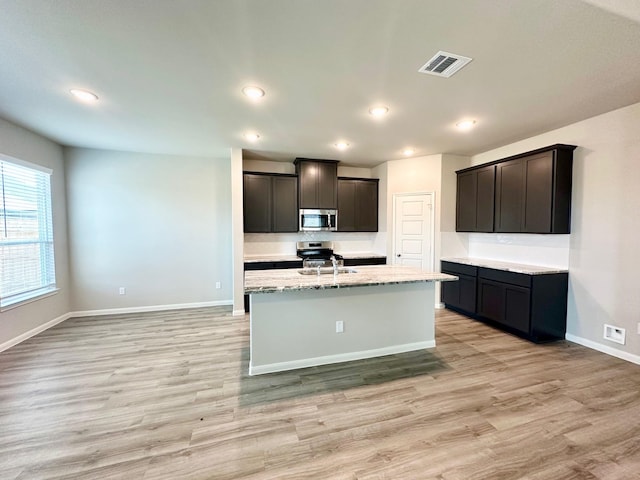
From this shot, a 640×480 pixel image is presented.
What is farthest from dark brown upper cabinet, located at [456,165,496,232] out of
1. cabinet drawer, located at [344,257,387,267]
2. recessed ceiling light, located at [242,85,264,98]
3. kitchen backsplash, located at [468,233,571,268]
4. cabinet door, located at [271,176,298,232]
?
recessed ceiling light, located at [242,85,264,98]

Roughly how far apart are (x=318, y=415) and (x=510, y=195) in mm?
3878

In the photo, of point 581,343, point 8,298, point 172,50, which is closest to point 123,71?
point 172,50

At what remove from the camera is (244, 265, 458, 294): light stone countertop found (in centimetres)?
253

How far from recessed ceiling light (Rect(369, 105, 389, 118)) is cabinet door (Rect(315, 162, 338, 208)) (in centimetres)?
216

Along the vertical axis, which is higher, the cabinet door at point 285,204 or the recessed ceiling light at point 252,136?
the recessed ceiling light at point 252,136

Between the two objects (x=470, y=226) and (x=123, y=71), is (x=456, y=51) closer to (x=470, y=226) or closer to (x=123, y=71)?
(x=123, y=71)

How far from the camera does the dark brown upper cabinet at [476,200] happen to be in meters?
4.23

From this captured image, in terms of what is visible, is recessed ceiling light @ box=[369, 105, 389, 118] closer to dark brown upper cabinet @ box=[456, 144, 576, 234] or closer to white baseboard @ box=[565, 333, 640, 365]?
dark brown upper cabinet @ box=[456, 144, 576, 234]

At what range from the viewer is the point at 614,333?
3.09 m

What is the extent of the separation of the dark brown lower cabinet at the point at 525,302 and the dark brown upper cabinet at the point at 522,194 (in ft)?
2.19

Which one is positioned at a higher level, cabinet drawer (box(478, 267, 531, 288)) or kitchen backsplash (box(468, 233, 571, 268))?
kitchen backsplash (box(468, 233, 571, 268))

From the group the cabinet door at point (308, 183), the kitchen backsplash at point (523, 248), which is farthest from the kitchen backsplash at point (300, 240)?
the kitchen backsplash at point (523, 248)

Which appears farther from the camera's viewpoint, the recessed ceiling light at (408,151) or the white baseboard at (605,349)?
the recessed ceiling light at (408,151)

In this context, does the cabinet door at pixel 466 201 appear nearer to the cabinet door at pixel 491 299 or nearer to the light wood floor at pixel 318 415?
the cabinet door at pixel 491 299
